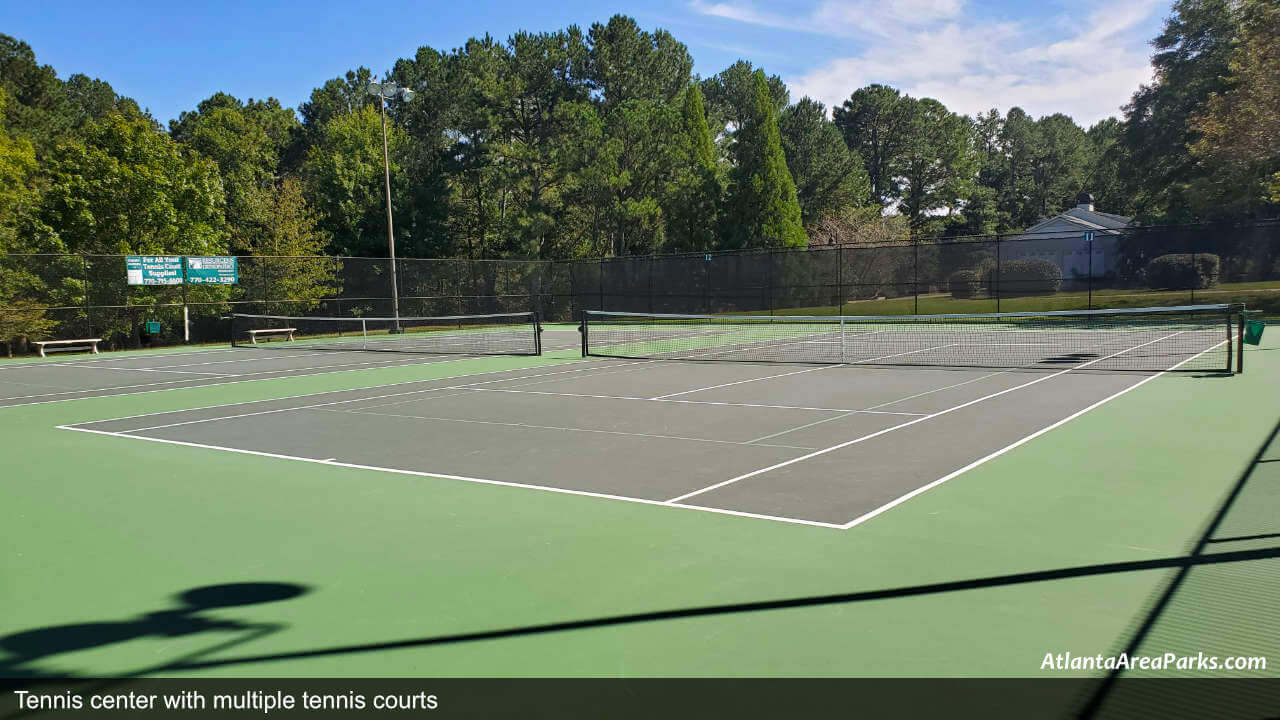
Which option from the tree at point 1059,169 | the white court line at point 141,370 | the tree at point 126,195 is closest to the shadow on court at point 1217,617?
the white court line at point 141,370

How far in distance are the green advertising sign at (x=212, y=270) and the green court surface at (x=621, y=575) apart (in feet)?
73.2

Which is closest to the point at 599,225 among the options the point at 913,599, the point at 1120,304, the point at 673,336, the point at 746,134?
the point at 746,134

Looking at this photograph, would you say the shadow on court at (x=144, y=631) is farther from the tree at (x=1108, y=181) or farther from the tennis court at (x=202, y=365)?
the tree at (x=1108, y=181)

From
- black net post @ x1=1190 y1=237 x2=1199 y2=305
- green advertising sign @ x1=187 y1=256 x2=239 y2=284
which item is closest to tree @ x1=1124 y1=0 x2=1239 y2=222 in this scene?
black net post @ x1=1190 y1=237 x2=1199 y2=305

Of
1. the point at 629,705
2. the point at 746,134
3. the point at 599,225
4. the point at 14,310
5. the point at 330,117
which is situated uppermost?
the point at 330,117

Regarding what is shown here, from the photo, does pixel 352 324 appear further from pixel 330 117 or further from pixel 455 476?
pixel 330 117

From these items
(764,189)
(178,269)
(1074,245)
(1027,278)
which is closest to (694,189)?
(764,189)

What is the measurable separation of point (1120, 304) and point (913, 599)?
101 ft

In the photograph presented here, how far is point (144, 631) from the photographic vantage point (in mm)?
4145

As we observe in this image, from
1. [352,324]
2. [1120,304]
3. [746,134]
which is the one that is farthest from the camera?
[746,134]

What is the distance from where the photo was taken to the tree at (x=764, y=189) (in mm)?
45688

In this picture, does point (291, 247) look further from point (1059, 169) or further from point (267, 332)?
point (1059, 169)

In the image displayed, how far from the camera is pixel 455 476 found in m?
7.64

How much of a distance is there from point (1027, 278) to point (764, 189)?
14.6 meters
